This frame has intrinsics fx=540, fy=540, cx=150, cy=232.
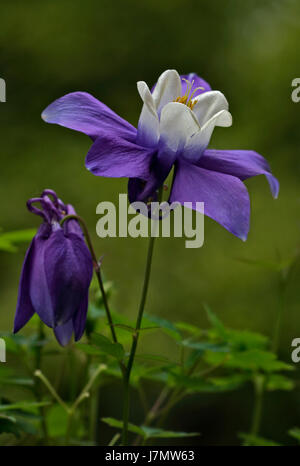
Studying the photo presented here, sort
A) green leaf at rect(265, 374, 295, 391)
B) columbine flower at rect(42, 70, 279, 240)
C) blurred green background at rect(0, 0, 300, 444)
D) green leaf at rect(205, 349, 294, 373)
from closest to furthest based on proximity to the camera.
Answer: columbine flower at rect(42, 70, 279, 240) < green leaf at rect(205, 349, 294, 373) < green leaf at rect(265, 374, 295, 391) < blurred green background at rect(0, 0, 300, 444)

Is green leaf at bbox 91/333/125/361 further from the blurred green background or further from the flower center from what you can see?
the blurred green background

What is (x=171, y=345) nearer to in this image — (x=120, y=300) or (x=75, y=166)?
(x=120, y=300)

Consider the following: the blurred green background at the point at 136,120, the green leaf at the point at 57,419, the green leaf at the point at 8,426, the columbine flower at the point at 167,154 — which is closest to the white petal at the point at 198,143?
the columbine flower at the point at 167,154

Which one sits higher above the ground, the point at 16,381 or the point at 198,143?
the point at 198,143

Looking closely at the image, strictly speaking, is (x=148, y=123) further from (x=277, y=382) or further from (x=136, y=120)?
(x=136, y=120)

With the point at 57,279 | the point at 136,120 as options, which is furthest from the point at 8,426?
the point at 136,120

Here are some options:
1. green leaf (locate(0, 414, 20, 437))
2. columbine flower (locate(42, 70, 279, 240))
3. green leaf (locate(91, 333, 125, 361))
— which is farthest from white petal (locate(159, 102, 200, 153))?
green leaf (locate(0, 414, 20, 437))

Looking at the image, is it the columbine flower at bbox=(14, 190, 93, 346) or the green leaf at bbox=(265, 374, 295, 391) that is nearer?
the columbine flower at bbox=(14, 190, 93, 346)

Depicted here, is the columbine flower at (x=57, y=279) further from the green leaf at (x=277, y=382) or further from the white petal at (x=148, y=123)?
the green leaf at (x=277, y=382)
